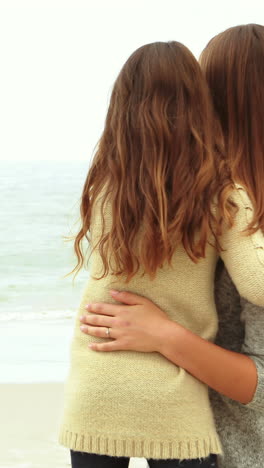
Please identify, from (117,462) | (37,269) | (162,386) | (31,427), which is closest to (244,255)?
(162,386)

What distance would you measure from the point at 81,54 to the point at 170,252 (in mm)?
24601

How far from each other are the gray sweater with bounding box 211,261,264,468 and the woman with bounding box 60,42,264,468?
0.06 meters

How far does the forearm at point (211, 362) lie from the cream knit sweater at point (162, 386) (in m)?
0.02

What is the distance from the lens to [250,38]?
4.77ft

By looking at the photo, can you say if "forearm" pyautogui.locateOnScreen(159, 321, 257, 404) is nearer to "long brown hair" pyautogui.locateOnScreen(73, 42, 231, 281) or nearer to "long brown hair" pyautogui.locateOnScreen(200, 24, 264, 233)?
"long brown hair" pyautogui.locateOnScreen(73, 42, 231, 281)

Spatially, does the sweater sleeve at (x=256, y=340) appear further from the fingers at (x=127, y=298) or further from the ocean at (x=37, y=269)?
the ocean at (x=37, y=269)

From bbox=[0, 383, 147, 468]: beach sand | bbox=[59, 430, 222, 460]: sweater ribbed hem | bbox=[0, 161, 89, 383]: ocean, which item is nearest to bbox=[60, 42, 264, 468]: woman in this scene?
bbox=[59, 430, 222, 460]: sweater ribbed hem

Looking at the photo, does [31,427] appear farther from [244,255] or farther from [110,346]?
[244,255]

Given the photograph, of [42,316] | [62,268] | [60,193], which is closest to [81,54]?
[60,193]

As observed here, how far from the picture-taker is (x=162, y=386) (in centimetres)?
128

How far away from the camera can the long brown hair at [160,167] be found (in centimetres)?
128

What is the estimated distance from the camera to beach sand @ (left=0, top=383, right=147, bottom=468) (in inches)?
107

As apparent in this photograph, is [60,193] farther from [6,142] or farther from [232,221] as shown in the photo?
[232,221]

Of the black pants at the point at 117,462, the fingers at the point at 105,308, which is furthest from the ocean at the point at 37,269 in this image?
the black pants at the point at 117,462
